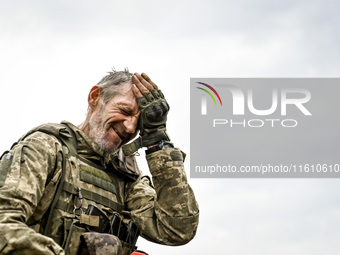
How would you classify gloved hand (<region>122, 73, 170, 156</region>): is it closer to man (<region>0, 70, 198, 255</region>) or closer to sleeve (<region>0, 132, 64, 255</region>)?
man (<region>0, 70, 198, 255</region>)

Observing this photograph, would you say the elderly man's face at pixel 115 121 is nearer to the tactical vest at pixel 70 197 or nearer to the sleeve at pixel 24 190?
the tactical vest at pixel 70 197

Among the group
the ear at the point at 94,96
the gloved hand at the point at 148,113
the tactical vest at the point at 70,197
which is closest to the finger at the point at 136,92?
the gloved hand at the point at 148,113

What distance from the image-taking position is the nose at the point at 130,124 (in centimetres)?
580

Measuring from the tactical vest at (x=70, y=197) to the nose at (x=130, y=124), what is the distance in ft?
1.67

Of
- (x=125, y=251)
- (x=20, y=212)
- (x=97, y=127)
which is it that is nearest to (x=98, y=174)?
(x=97, y=127)

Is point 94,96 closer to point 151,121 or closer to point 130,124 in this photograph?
point 130,124

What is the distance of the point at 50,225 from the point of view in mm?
5121

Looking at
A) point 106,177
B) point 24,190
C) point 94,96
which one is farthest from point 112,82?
point 24,190

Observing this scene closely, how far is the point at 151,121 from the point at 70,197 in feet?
4.06

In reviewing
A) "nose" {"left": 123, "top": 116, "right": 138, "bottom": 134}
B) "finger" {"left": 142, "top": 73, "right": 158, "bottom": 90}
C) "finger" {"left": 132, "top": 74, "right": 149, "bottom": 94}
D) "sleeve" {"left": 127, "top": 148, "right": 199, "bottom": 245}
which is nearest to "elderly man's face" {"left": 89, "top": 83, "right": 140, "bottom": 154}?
"nose" {"left": 123, "top": 116, "right": 138, "bottom": 134}

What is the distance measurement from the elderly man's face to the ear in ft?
0.51

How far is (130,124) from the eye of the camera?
581 centimetres

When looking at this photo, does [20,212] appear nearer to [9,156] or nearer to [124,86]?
[9,156]

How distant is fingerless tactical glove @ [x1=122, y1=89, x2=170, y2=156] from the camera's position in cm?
580
